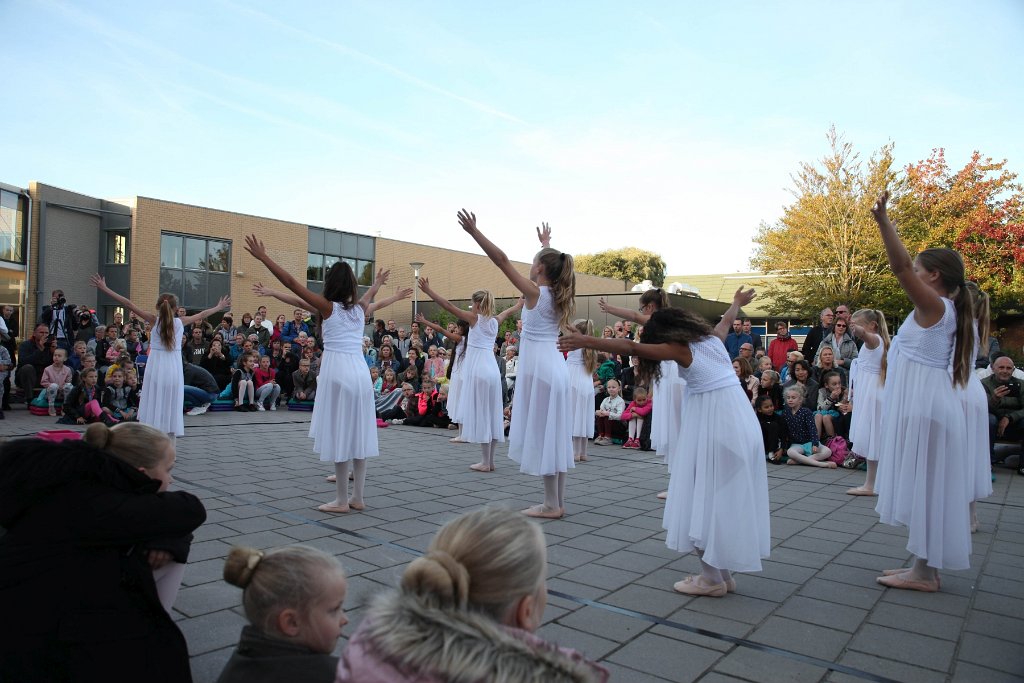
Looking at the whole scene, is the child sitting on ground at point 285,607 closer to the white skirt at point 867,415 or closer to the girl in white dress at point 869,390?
the girl in white dress at point 869,390

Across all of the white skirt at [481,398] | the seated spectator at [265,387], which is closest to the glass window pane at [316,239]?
the seated spectator at [265,387]

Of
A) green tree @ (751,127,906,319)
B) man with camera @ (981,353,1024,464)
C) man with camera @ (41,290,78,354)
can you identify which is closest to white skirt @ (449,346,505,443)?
man with camera @ (981,353,1024,464)

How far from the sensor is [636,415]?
457 inches

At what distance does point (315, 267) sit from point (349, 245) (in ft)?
7.36

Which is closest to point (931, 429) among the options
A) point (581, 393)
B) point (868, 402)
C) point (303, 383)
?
point (868, 402)

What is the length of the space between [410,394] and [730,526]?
10.6 metres

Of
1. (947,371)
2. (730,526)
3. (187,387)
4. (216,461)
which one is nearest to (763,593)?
(730,526)

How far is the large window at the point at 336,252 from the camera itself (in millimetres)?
34531

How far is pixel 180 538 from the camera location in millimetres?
2773

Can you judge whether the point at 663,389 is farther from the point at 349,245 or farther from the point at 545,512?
the point at 349,245

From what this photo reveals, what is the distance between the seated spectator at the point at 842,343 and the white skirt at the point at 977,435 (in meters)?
6.95

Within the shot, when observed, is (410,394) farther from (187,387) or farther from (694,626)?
(694,626)

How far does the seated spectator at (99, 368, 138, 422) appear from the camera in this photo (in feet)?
40.9

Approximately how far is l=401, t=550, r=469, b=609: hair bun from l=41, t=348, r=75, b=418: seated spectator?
1441cm
